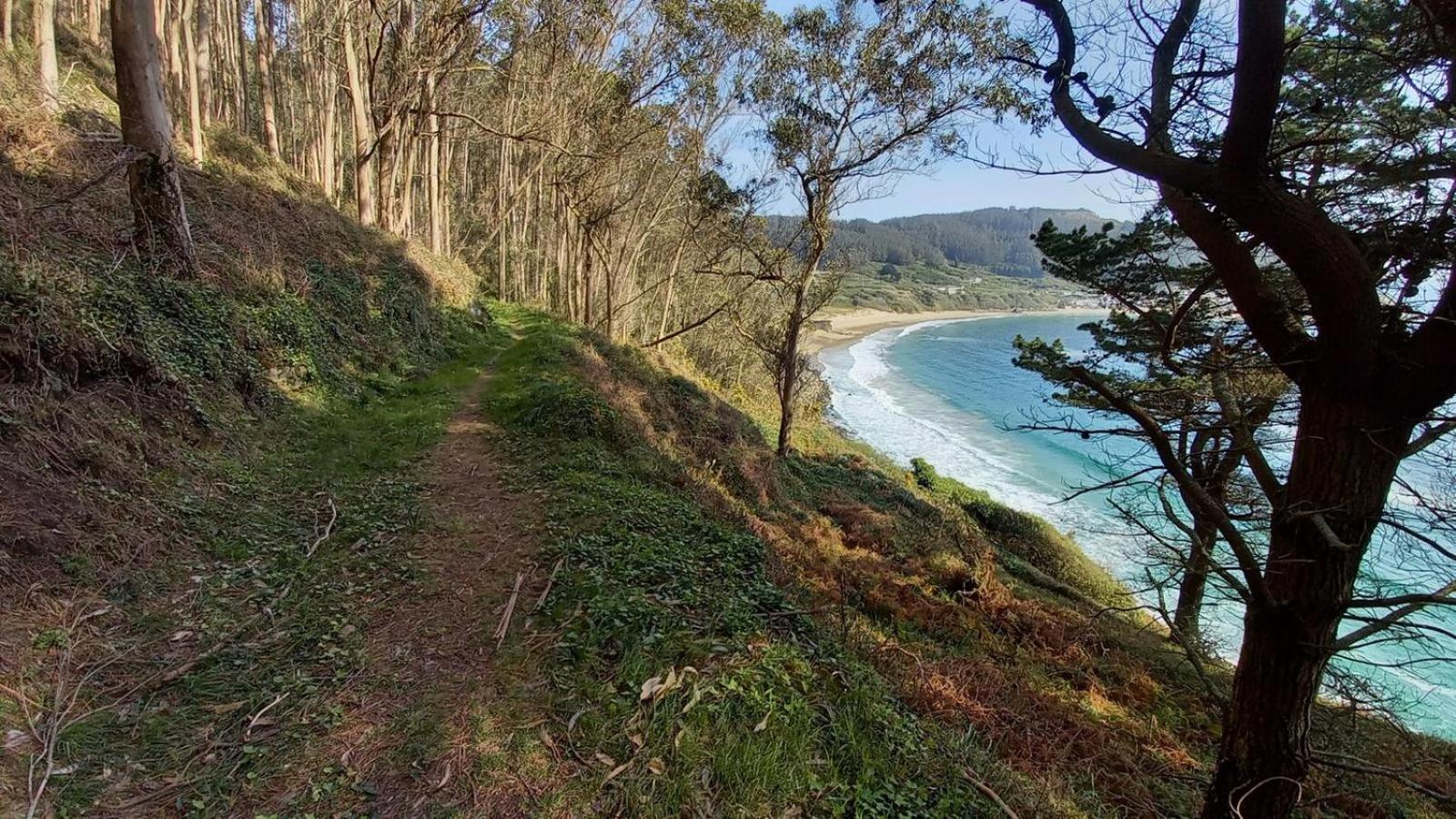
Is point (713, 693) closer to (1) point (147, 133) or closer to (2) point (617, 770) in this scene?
(2) point (617, 770)

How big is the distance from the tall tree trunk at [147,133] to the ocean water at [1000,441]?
855cm

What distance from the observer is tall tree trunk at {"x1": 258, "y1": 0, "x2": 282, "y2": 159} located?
1544 centimetres

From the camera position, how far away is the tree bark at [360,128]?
12133 millimetres

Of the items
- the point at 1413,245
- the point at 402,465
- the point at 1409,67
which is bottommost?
the point at 402,465

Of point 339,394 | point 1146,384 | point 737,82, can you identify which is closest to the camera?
point 339,394

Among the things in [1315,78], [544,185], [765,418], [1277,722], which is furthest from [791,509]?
[544,185]

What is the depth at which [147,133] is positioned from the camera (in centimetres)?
616

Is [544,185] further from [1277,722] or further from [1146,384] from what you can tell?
[1277,722]

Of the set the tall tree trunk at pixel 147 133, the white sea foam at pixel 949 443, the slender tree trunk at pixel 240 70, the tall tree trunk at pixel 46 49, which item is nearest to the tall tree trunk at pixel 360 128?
the tall tree trunk at pixel 46 49

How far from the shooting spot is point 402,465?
652 cm

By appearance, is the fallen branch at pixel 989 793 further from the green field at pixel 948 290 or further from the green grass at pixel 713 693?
the green field at pixel 948 290

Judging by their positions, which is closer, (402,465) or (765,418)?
(402,465)

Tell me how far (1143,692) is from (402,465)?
8.79 metres

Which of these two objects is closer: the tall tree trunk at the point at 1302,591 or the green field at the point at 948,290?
the tall tree trunk at the point at 1302,591
